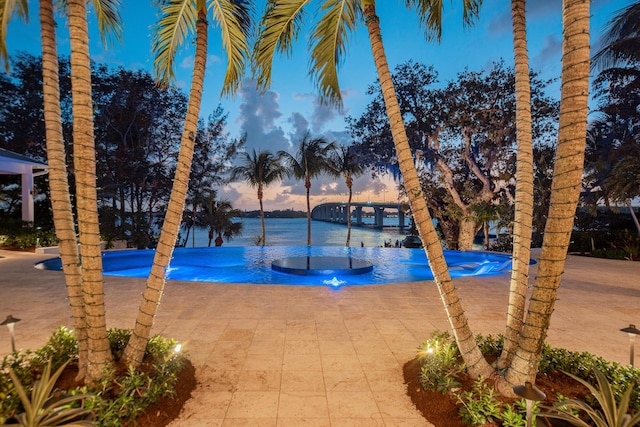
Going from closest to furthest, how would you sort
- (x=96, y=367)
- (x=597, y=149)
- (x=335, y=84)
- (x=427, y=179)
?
1. (x=96, y=367)
2. (x=335, y=84)
3. (x=597, y=149)
4. (x=427, y=179)

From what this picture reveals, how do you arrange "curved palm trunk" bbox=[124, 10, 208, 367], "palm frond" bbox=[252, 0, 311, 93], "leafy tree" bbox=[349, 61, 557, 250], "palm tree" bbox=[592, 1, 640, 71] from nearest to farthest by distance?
1. "curved palm trunk" bbox=[124, 10, 208, 367]
2. "palm frond" bbox=[252, 0, 311, 93]
3. "palm tree" bbox=[592, 1, 640, 71]
4. "leafy tree" bbox=[349, 61, 557, 250]

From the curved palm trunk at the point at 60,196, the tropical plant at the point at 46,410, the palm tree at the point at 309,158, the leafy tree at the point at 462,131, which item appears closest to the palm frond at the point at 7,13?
the curved palm trunk at the point at 60,196

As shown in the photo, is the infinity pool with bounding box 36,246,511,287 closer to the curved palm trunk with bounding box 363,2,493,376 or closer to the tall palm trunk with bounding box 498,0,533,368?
the curved palm trunk with bounding box 363,2,493,376

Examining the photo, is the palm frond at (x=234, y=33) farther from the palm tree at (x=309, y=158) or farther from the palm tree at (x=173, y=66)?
the palm tree at (x=309, y=158)

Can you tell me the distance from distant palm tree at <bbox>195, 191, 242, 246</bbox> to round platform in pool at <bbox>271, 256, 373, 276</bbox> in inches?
567

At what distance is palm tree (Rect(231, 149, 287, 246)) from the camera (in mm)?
25141


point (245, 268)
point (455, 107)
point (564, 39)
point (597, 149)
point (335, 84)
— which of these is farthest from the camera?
point (597, 149)

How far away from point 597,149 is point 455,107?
9759mm

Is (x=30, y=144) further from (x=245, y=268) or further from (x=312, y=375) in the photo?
(x=312, y=375)

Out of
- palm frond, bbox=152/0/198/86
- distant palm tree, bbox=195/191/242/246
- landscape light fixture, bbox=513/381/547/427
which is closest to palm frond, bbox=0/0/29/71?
palm frond, bbox=152/0/198/86

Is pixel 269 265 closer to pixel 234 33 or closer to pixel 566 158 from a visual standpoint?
pixel 234 33

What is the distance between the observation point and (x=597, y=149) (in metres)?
19.8

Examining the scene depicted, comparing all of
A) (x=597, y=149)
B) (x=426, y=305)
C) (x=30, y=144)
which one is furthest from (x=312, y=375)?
(x=30, y=144)

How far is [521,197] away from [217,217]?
1017 inches
